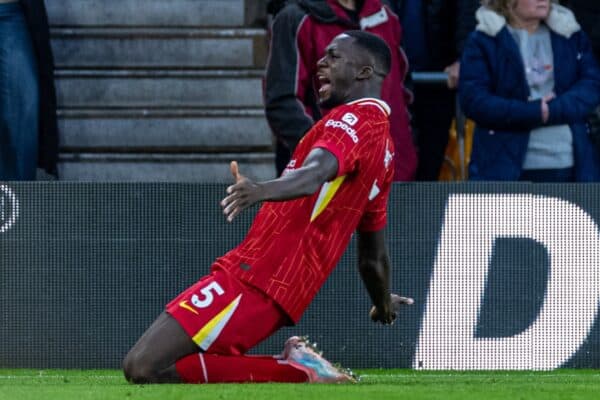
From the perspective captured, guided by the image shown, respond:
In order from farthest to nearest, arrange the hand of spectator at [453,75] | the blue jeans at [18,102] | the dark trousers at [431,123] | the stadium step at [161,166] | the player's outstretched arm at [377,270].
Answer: the stadium step at [161,166]
the dark trousers at [431,123]
the hand of spectator at [453,75]
the blue jeans at [18,102]
the player's outstretched arm at [377,270]

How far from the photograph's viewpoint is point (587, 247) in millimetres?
10484

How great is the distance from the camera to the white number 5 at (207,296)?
8.05 m

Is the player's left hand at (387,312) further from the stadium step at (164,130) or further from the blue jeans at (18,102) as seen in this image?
the stadium step at (164,130)

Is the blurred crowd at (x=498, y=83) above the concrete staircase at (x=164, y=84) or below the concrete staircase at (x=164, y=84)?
above

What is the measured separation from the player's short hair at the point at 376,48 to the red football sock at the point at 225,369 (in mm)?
1469

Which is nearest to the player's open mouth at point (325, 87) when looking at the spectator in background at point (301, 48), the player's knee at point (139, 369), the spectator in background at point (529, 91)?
the player's knee at point (139, 369)

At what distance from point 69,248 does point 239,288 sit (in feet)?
8.36

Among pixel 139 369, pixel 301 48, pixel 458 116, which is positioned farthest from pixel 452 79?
pixel 139 369

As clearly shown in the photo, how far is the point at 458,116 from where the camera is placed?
12281 millimetres

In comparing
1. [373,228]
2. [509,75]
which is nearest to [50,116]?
[509,75]

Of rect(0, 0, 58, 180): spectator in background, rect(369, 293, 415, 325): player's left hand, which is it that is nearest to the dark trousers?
rect(0, 0, 58, 180): spectator in background

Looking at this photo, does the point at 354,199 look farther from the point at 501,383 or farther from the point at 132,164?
the point at 132,164

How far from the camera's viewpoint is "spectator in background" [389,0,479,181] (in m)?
12.0

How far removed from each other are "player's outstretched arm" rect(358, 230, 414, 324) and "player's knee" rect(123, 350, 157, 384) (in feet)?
3.94
